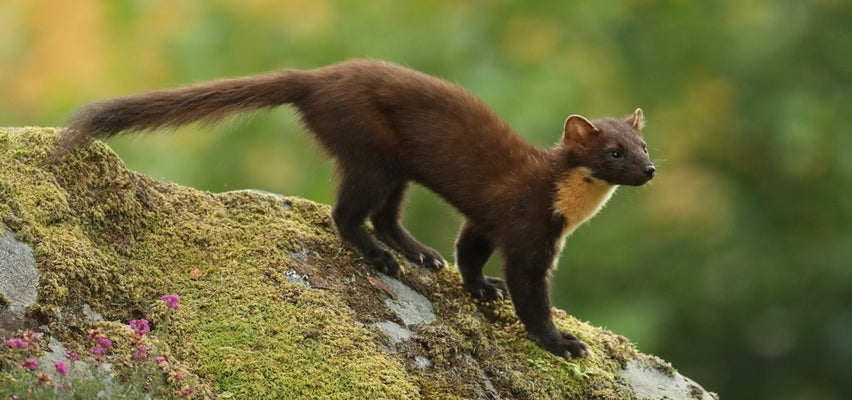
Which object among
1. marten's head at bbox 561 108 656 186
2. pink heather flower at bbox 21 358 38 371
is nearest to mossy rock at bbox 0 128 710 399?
pink heather flower at bbox 21 358 38 371

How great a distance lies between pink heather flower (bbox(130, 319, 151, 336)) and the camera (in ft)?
20.1

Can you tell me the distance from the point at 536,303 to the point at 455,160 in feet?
3.41

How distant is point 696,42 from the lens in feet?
62.2

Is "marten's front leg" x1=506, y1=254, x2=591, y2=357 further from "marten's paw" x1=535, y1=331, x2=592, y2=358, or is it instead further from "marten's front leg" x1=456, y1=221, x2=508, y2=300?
"marten's front leg" x1=456, y1=221, x2=508, y2=300

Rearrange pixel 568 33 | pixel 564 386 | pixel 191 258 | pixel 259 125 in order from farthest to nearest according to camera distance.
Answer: pixel 568 33 → pixel 259 125 → pixel 564 386 → pixel 191 258

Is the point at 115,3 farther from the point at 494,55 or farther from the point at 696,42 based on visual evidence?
the point at 696,42

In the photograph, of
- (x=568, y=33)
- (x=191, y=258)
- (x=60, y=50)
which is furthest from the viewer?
(x=568, y=33)

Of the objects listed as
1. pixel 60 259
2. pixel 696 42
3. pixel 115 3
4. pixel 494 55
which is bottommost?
pixel 60 259

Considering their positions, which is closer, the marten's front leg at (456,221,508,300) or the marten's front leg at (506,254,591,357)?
the marten's front leg at (506,254,591,357)

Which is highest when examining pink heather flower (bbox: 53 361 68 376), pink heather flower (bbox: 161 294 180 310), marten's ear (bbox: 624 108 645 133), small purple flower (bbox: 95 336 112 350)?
marten's ear (bbox: 624 108 645 133)

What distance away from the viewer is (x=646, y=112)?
1839cm

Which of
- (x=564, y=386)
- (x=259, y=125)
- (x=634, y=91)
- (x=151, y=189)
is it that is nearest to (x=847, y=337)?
(x=634, y=91)

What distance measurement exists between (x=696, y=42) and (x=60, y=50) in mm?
8342

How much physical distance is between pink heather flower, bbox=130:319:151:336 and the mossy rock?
0.14m
